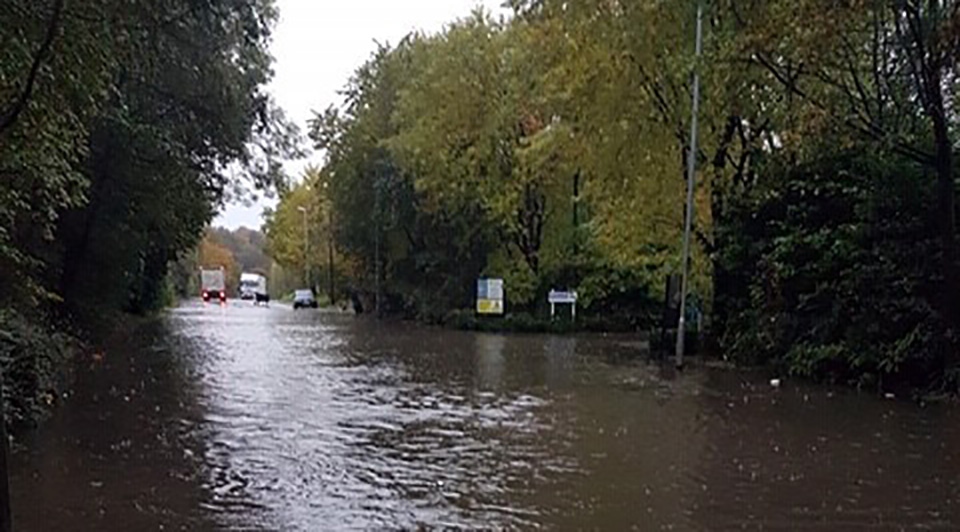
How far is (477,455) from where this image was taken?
10539 mm

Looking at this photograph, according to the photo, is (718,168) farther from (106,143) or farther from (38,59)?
(38,59)

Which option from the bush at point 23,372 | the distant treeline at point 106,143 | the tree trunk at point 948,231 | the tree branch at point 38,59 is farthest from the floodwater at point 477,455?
the tree branch at point 38,59

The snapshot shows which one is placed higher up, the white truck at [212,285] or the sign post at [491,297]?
the white truck at [212,285]

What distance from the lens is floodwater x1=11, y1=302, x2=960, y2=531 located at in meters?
7.86

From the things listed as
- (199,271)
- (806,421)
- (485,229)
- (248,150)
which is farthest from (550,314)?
(199,271)

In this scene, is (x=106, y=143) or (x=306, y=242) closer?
(x=106, y=143)

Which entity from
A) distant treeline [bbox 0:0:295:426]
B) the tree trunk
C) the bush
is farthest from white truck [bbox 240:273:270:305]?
the bush

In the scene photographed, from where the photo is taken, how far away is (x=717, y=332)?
80.5 feet

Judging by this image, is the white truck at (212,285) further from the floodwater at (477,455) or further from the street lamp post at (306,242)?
the floodwater at (477,455)

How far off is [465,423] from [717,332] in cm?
1283

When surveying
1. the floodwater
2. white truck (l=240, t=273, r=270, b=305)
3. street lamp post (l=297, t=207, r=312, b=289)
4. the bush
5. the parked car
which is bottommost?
the floodwater

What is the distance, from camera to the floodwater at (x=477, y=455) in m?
7.86

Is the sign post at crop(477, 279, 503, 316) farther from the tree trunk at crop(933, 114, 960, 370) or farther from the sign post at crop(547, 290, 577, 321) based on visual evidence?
the tree trunk at crop(933, 114, 960, 370)

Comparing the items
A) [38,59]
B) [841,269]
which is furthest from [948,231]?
[38,59]
